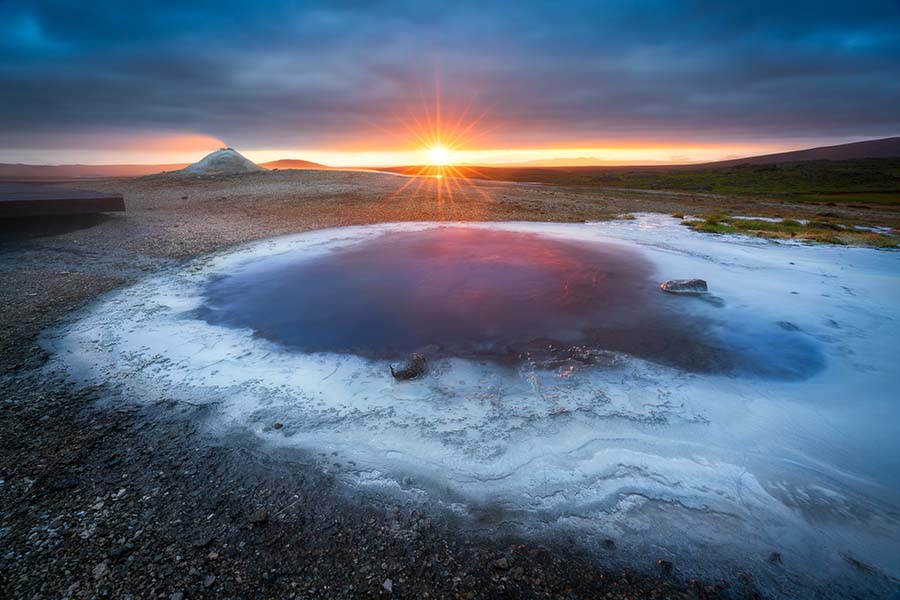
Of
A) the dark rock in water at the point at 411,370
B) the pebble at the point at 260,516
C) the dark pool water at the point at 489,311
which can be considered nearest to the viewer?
the pebble at the point at 260,516

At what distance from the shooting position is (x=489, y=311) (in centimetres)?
686

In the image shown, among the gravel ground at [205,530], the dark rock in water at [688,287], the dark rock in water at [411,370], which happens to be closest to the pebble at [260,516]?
the gravel ground at [205,530]

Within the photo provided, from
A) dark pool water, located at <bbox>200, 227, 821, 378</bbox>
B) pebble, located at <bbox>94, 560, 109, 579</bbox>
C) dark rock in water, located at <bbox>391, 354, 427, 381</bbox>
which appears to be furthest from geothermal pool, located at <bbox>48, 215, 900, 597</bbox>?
pebble, located at <bbox>94, 560, 109, 579</bbox>

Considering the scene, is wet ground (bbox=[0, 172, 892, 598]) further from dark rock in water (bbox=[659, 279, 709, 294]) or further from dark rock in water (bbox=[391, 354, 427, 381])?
dark rock in water (bbox=[659, 279, 709, 294])

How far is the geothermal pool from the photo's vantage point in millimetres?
3025

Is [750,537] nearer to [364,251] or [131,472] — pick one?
[131,472]

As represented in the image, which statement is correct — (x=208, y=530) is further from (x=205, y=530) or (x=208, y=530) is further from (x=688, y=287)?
(x=688, y=287)

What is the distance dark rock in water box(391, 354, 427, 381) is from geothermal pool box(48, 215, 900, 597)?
0.17m

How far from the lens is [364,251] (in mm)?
10672

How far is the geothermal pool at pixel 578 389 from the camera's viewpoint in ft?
9.93

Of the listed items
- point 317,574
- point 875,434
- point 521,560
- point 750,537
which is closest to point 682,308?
point 875,434

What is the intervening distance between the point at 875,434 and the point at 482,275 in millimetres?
6185

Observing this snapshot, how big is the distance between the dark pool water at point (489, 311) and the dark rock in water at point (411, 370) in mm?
432

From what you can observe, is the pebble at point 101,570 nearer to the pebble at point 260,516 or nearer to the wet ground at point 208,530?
the wet ground at point 208,530
